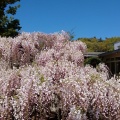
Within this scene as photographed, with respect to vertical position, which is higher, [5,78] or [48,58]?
[48,58]

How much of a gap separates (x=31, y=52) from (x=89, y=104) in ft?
18.4

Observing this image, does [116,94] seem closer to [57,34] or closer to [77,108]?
[77,108]

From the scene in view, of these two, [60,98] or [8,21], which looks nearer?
[60,98]

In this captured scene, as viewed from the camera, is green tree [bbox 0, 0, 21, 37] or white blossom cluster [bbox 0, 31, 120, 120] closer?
white blossom cluster [bbox 0, 31, 120, 120]

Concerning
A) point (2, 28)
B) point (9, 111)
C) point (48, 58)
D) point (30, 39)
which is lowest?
point (9, 111)

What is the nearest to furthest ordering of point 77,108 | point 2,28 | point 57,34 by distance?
point 77,108 → point 57,34 → point 2,28

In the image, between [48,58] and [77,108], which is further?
[48,58]

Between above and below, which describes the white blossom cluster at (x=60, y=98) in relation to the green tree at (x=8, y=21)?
below

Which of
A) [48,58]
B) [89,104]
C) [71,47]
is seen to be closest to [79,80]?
[89,104]

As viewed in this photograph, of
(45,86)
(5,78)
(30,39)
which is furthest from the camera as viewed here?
(30,39)

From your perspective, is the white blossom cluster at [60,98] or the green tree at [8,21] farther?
the green tree at [8,21]

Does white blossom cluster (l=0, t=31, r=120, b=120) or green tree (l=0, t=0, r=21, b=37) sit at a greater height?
green tree (l=0, t=0, r=21, b=37)

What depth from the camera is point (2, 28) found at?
64.4ft

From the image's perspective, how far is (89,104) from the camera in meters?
5.68
